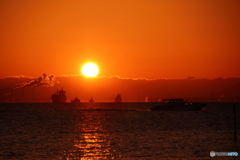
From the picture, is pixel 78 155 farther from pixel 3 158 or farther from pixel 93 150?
pixel 3 158

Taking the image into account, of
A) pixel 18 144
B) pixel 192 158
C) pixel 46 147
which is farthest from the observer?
pixel 18 144

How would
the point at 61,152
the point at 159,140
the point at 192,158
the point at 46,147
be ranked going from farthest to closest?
the point at 159,140 < the point at 46,147 < the point at 61,152 < the point at 192,158

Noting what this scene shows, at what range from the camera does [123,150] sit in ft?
181

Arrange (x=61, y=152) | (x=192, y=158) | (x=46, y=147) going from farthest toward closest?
(x=46, y=147) < (x=61, y=152) < (x=192, y=158)

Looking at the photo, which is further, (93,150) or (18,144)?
(18,144)

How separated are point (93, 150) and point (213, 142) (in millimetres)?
22070

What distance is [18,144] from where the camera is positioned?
62781 mm

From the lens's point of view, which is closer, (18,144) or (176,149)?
(176,149)

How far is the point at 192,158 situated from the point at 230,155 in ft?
19.1

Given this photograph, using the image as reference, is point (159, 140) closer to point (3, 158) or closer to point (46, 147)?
point (46, 147)

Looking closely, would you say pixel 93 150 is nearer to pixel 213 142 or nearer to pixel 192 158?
pixel 192 158

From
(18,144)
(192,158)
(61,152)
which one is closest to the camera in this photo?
(192,158)

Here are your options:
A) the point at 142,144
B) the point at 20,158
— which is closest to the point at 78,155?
the point at 20,158

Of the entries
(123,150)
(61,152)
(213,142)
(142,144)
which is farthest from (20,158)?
(213,142)
